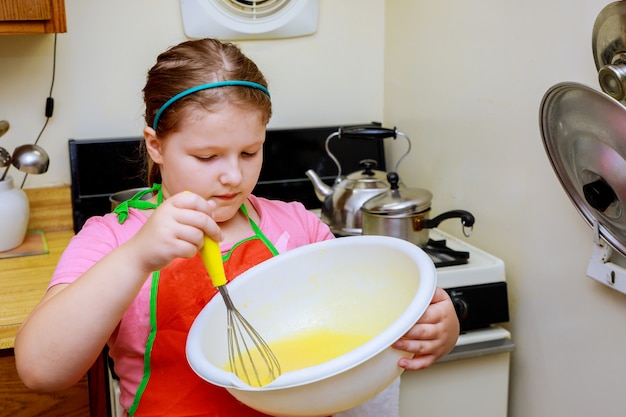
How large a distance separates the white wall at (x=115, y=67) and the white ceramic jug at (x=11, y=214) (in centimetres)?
16

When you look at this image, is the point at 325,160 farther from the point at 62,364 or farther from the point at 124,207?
the point at 62,364

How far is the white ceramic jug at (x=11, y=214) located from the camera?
5.25 feet

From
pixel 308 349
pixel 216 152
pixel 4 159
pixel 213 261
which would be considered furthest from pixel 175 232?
pixel 4 159

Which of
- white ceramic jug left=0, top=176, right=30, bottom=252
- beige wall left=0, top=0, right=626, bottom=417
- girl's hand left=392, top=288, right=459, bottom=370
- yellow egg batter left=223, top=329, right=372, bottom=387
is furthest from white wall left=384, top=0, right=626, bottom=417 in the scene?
white ceramic jug left=0, top=176, right=30, bottom=252

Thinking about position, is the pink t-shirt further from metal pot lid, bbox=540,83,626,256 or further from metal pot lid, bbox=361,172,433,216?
metal pot lid, bbox=540,83,626,256

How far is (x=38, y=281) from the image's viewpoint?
144cm

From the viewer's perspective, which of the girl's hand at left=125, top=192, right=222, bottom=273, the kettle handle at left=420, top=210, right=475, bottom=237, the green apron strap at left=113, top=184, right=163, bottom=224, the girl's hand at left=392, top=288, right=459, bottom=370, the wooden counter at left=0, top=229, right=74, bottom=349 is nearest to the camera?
the girl's hand at left=125, top=192, right=222, bottom=273

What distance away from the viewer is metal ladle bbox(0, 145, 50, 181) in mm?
1562

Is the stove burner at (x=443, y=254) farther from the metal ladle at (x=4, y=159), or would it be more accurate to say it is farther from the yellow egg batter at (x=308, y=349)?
the metal ladle at (x=4, y=159)

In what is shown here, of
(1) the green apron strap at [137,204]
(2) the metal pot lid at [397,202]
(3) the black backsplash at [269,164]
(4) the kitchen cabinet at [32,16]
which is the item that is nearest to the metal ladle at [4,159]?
(3) the black backsplash at [269,164]

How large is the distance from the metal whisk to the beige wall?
65 centimetres

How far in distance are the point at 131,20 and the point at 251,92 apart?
899 mm

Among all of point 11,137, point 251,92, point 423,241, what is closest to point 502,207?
point 423,241

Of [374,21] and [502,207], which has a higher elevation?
[374,21]
